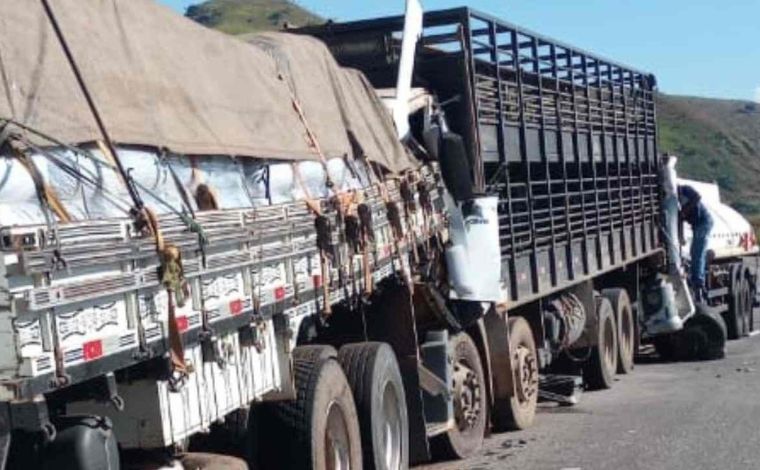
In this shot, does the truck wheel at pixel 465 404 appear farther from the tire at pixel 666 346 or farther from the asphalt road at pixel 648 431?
the tire at pixel 666 346

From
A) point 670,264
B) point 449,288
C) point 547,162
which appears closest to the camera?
point 449,288

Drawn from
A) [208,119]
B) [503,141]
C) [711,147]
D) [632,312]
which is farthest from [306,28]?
[711,147]

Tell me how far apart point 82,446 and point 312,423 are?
2612mm

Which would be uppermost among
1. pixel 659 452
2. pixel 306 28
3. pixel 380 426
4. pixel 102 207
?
pixel 306 28

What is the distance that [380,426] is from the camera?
8312 mm

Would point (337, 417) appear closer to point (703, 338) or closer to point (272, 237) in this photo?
point (272, 237)

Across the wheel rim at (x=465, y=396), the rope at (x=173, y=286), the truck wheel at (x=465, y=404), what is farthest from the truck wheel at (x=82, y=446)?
the wheel rim at (x=465, y=396)

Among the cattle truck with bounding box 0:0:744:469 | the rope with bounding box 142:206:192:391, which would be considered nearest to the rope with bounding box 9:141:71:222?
the cattle truck with bounding box 0:0:744:469

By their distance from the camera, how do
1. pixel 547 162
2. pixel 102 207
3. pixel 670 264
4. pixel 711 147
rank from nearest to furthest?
pixel 102 207 < pixel 547 162 < pixel 670 264 < pixel 711 147

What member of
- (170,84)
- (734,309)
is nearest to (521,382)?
(170,84)

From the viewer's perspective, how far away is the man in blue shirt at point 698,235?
2138 centimetres

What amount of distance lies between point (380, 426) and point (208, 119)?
246 centimetres

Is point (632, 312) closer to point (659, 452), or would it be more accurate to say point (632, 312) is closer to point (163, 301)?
point (659, 452)

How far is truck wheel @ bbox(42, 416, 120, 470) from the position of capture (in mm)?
4641
